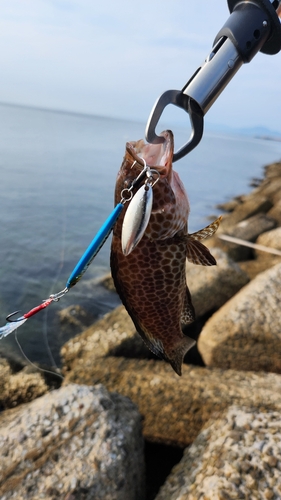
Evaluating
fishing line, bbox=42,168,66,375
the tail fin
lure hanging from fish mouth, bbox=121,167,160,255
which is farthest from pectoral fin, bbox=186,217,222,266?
fishing line, bbox=42,168,66,375

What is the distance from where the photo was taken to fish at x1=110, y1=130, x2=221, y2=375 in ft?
5.06

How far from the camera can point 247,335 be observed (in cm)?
433

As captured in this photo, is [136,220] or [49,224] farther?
[49,224]

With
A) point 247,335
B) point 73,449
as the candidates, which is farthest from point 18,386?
point 247,335

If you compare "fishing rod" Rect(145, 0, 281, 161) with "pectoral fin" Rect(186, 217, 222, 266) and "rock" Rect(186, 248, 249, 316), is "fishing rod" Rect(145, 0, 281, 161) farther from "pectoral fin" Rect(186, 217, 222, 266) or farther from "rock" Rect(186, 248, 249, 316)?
"rock" Rect(186, 248, 249, 316)

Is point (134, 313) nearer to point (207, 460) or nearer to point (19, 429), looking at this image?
point (207, 460)

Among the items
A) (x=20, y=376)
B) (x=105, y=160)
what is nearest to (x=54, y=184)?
(x=105, y=160)

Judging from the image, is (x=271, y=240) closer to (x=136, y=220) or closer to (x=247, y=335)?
(x=247, y=335)

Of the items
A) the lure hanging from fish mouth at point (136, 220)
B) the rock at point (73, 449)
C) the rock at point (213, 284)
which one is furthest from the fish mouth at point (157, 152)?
the rock at point (213, 284)

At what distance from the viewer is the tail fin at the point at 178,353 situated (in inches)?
74.2

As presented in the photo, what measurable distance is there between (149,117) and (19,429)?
2385mm

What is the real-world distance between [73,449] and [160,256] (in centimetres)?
167

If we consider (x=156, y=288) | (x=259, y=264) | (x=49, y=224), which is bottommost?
(x=259, y=264)

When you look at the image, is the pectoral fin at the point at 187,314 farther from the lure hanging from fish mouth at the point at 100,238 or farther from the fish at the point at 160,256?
the lure hanging from fish mouth at the point at 100,238
